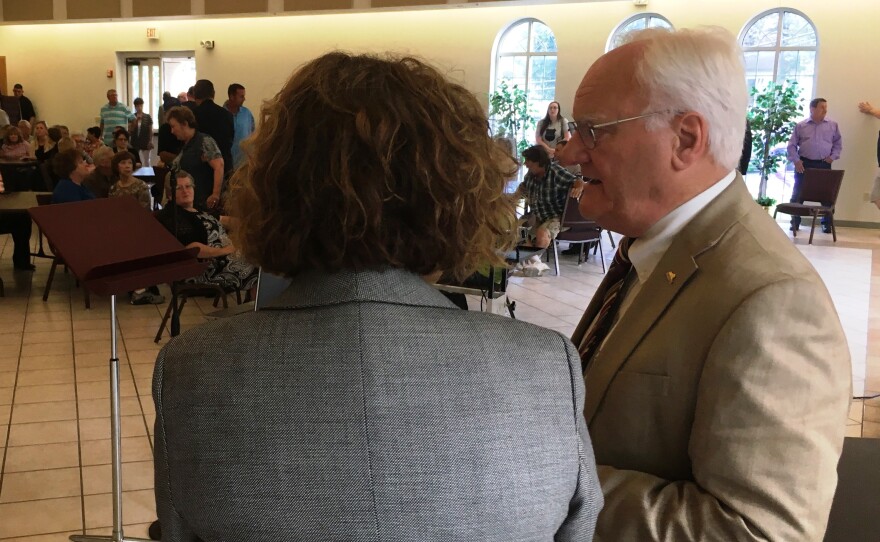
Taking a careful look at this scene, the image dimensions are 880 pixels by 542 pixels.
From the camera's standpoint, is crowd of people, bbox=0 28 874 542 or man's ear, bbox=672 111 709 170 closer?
crowd of people, bbox=0 28 874 542

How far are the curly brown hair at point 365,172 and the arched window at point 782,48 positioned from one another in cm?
1219

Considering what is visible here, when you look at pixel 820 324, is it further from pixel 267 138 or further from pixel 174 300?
pixel 174 300

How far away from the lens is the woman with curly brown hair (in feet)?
2.88

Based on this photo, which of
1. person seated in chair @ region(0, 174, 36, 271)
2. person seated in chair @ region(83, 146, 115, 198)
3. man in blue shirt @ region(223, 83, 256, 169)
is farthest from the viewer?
man in blue shirt @ region(223, 83, 256, 169)

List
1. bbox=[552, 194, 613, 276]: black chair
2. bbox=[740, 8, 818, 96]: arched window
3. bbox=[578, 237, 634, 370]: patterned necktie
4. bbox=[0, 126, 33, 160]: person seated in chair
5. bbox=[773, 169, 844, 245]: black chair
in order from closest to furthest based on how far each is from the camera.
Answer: bbox=[578, 237, 634, 370]: patterned necktie < bbox=[552, 194, 613, 276]: black chair < bbox=[773, 169, 844, 245]: black chair < bbox=[0, 126, 33, 160]: person seated in chair < bbox=[740, 8, 818, 96]: arched window

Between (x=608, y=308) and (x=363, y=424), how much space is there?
761 mm

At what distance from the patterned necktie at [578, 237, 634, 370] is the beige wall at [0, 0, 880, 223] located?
725cm

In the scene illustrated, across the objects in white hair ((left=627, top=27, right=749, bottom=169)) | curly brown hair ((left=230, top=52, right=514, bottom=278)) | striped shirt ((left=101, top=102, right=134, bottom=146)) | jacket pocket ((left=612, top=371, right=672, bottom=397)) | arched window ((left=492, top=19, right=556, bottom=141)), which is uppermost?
arched window ((left=492, top=19, right=556, bottom=141))

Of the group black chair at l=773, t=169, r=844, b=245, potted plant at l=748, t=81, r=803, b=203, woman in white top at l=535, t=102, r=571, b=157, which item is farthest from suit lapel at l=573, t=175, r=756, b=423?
potted plant at l=748, t=81, r=803, b=203

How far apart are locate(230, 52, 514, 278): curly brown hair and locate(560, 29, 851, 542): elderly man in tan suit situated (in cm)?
40

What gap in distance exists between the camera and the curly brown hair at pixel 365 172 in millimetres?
934

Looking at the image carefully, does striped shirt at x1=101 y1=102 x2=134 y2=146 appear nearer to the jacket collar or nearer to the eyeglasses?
the eyeglasses

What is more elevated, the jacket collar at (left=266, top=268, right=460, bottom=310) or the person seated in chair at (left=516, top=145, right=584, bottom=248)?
the jacket collar at (left=266, top=268, right=460, bottom=310)

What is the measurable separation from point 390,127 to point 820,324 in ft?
2.10
